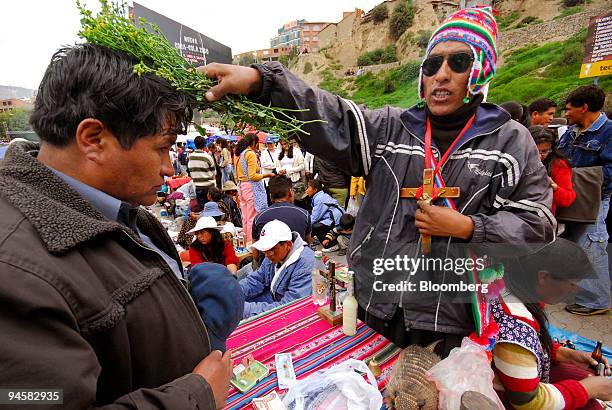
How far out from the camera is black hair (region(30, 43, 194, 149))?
3.04 ft

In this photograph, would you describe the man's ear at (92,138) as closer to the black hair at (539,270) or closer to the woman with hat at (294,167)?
the black hair at (539,270)

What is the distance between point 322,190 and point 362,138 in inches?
239

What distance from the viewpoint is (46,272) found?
676 millimetres

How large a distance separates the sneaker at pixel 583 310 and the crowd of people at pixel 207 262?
2415 mm

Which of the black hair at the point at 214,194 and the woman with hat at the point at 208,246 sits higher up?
the black hair at the point at 214,194

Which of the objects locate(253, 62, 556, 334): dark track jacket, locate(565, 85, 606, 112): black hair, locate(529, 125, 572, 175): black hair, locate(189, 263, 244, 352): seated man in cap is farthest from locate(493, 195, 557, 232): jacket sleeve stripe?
locate(565, 85, 606, 112): black hair

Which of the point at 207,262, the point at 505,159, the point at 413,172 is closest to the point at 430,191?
the point at 413,172

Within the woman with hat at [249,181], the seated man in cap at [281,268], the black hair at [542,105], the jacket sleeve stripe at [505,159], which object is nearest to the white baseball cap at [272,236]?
the seated man in cap at [281,268]

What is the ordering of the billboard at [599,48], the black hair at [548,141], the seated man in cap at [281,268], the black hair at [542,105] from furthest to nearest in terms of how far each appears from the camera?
1. the billboard at [599,48]
2. the black hair at [542,105]
3. the black hair at [548,141]
4. the seated man in cap at [281,268]

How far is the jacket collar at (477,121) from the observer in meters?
1.46

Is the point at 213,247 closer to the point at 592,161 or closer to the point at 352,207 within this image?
the point at 352,207

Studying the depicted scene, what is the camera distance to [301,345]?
206 centimetres

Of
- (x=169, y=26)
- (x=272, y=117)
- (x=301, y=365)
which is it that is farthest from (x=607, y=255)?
(x=169, y=26)

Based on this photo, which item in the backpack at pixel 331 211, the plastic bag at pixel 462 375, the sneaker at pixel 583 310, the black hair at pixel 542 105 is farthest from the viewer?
the backpack at pixel 331 211
